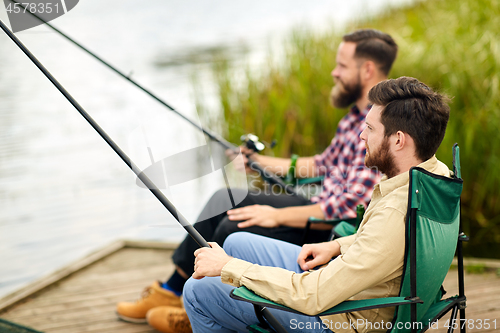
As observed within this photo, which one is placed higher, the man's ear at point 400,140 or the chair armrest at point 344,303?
the man's ear at point 400,140

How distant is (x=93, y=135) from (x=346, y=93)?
4.29 meters

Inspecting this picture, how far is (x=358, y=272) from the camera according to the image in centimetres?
122

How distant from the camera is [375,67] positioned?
2227 mm

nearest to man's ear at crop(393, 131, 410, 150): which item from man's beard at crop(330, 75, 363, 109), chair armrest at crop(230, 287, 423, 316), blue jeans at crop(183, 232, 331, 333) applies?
chair armrest at crop(230, 287, 423, 316)

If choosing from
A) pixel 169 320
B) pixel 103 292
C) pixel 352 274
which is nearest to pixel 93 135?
pixel 103 292

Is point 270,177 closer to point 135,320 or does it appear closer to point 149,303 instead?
point 149,303

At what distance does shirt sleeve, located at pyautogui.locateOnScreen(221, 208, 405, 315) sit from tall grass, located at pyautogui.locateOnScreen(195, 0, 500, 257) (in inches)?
85.7

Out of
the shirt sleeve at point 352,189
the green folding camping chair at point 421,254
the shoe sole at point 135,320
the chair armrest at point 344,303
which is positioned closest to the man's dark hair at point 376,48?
the shirt sleeve at point 352,189

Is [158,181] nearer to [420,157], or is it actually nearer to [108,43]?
[420,157]

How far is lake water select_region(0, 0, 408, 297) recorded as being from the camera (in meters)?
1.79

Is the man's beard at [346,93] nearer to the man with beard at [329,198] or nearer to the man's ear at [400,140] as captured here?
the man with beard at [329,198]

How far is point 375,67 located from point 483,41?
2155mm

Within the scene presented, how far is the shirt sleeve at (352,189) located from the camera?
2.01 m

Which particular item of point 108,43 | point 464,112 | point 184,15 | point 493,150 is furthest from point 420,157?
point 184,15
